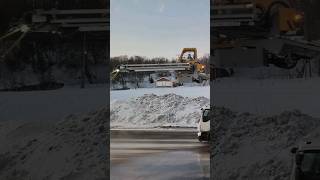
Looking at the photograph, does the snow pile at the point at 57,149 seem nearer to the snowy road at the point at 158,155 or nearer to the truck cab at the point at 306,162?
the snowy road at the point at 158,155

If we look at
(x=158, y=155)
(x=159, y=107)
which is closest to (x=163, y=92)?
(x=159, y=107)

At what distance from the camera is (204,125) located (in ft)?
28.7

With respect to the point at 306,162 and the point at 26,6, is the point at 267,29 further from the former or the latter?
the point at 26,6

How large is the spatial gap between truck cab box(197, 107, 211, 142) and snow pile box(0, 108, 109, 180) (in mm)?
1386

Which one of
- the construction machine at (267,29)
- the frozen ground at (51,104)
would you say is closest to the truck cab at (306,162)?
the construction machine at (267,29)

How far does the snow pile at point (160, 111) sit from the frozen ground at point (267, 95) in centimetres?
60

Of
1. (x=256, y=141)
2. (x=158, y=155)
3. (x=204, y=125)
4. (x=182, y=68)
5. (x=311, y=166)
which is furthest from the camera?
(x=182, y=68)

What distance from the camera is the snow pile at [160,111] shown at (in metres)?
8.96

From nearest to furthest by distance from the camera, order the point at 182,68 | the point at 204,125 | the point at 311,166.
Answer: the point at 311,166 → the point at 204,125 → the point at 182,68

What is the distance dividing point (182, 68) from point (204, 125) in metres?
0.90

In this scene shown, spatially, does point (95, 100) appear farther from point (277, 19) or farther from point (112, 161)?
point (277, 19)

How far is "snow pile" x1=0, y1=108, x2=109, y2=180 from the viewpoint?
8.33 meters

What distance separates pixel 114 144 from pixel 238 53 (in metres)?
2.15

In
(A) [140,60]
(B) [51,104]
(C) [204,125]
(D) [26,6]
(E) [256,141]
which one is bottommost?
(E) [256,141]
